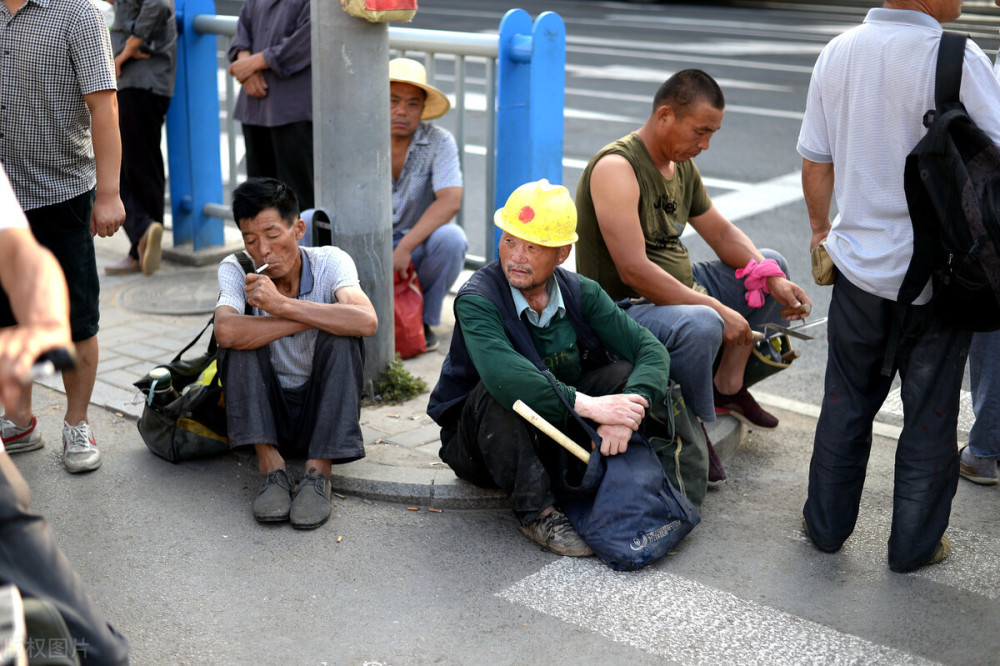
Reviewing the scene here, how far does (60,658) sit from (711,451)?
2.71 m

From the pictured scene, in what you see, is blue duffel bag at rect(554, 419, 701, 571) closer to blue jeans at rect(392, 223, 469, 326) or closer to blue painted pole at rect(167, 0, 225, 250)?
blue jeans at rect(392, 223, 469, 326)

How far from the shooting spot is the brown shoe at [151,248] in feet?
21.9

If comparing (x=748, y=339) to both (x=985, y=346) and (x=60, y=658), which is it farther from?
(x=60, y=658)

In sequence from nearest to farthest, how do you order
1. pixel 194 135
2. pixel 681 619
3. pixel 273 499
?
pixel 681 619
pixel 273 499
pixel 194 135

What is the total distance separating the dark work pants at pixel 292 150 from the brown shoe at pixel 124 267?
118 centimetres

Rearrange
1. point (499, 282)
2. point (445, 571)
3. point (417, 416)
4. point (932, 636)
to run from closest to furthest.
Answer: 1. point (932, 636)
2. point (445, 571)
3. point (499, 282)
4. point (417, 416)

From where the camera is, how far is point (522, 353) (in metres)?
3.87

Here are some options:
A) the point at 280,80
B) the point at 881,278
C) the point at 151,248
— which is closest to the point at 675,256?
the point at 881,278

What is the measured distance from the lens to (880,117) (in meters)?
3.41

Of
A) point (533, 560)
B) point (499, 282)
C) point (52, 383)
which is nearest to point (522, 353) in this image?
point (499, 282)

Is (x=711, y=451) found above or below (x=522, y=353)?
below

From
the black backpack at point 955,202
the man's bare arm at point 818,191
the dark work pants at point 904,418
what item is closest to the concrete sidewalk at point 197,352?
the dark work pants at point 904,418

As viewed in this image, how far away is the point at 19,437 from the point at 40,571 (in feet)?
8.03

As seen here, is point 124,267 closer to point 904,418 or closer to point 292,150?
point 292,150
